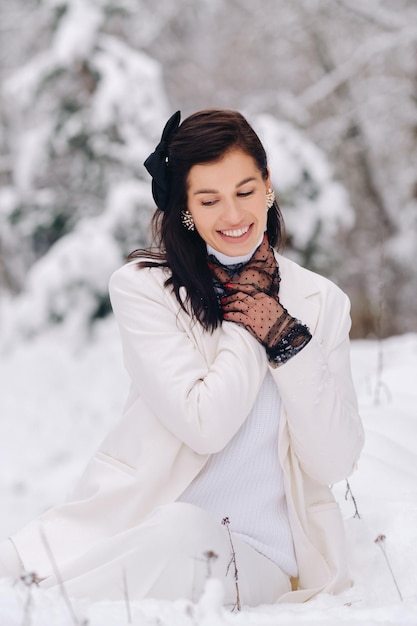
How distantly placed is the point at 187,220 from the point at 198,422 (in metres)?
0.66

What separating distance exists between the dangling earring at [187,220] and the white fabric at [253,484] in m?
0.52

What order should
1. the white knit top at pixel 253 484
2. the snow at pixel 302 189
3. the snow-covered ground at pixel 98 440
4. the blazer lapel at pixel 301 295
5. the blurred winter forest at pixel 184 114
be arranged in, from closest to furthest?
the snow-covered ground at pixel 98 440 → the white knit top at pixel 253 484 → the blazer lapel at pixel 301 295 → the snow at pixel 302 189 → the blurred winter forest at pixel 184 114

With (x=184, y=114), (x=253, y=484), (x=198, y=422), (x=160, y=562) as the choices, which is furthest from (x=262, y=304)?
(x=184, y=114)

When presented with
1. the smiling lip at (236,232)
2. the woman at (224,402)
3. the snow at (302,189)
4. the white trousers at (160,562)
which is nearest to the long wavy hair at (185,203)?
the woman at (224,402)

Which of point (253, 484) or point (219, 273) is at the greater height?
point (219, 273)

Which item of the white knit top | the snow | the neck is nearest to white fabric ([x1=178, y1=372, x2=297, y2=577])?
the white knit top

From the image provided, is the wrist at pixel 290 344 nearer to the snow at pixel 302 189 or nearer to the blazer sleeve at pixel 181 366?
the blazer sleeve at pixel 181 366

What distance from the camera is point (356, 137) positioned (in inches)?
450

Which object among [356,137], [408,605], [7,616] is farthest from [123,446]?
[356,137]

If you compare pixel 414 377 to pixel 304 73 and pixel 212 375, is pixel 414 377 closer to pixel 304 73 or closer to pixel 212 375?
pixel 212 375

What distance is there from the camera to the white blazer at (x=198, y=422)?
219cm

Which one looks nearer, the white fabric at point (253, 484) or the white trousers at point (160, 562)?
the white trousers at point (160, 562)

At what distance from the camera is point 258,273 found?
94.3 inches

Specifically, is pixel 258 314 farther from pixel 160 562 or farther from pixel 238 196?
pixel 160 562
